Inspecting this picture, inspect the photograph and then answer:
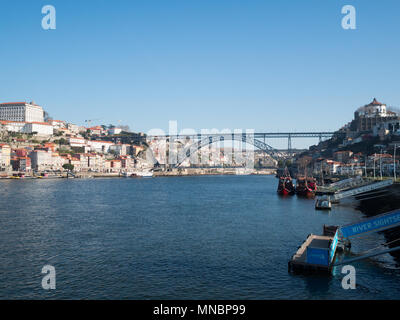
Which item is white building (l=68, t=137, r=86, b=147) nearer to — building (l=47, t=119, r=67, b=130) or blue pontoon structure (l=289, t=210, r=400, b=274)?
building (l=47, t=119, r=67, b=130)

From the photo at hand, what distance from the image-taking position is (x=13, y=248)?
37.0 feet

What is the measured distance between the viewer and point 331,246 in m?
9.29

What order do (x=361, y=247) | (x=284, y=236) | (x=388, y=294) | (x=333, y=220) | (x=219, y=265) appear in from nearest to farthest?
(x=388, y=294) → (x=219, y=265) → (x=361, y=247) → (x=284, y=236) → (x=333, y=220)

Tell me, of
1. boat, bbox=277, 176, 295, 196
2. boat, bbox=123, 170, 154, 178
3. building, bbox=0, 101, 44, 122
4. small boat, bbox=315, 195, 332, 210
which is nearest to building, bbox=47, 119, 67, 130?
building, bbox=0, 101, 44, 122

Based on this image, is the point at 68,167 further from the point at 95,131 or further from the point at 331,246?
the point at 331,246

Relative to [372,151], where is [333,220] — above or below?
below

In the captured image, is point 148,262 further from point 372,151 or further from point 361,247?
point 372,151

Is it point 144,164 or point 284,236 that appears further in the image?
point 144,164

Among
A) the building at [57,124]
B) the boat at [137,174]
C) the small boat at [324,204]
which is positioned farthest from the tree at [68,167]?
the small boat at [324,204]

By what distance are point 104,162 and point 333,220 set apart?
6765 cm

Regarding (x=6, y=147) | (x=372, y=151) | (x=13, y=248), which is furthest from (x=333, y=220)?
(x=6, y=147)

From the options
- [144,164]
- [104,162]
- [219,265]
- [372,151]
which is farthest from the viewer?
[144,164]

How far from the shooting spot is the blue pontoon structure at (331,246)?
8648 mm

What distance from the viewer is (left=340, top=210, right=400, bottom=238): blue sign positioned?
9.18 metres
